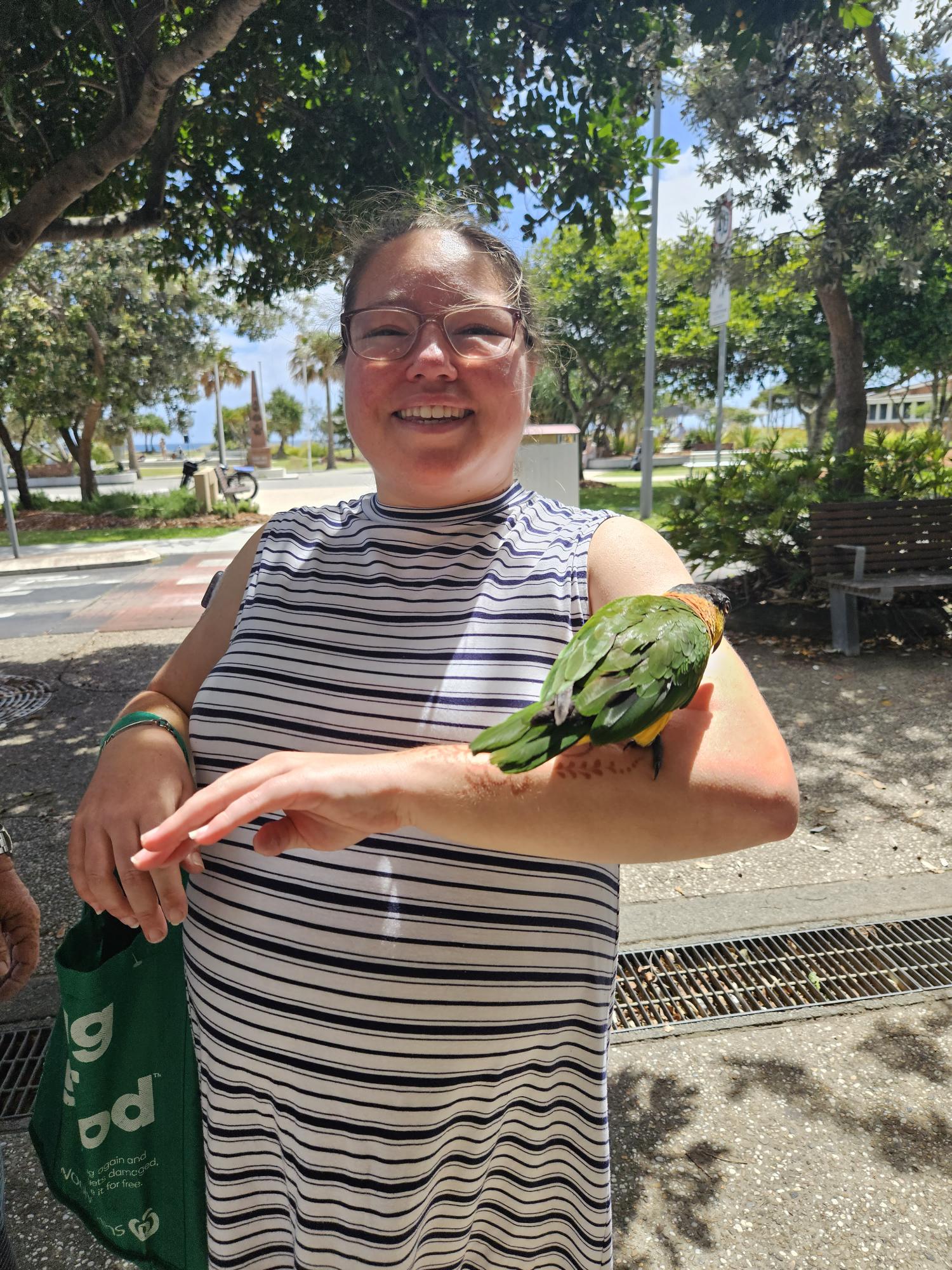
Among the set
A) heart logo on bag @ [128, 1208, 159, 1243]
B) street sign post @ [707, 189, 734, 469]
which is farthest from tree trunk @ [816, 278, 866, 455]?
heart logo on bag @ [128, 1208, 159, 1243]

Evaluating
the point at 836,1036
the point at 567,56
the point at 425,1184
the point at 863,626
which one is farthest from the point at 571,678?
the point at 863,626

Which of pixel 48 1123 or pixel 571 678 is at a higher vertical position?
pixel 571 678

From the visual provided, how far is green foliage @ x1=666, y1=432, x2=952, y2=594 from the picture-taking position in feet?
24.4

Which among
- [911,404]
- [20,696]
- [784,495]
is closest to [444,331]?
[20,696]

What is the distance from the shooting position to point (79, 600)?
11.1 m

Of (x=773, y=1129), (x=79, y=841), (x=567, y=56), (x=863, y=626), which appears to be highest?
(x=567, y=56)

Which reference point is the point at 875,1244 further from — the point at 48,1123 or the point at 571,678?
the point at 571,678

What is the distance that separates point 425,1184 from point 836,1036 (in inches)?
83.0

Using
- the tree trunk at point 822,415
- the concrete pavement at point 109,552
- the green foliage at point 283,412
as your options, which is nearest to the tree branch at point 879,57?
the concrete pavement at point 109,552

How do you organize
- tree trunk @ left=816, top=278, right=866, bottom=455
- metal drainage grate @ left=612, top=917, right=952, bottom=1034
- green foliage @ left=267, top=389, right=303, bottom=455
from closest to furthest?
Result: 1. metal drainage grate @ left=612, top=917, right=952, bottom=1034
2. tree trunk @ left=816, top=278, right=866, bottom=455
3. green foliage @ left=267, top=389, right=303, bottom=455

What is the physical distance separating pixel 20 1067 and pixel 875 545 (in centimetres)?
696

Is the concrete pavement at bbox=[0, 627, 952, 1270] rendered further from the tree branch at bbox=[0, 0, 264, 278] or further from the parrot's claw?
the tree branch at bbox=[0, 0, 264, 278]

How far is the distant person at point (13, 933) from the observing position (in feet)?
4.85

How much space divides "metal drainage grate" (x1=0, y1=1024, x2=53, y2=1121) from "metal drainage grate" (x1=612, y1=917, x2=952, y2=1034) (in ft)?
6.41
